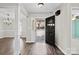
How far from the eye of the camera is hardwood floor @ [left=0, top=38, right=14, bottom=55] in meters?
1.90

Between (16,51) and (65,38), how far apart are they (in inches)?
33.6

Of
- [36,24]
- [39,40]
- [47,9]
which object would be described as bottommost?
[39,40]

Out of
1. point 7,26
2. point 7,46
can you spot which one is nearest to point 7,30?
point 7,26

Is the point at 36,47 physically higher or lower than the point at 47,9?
lower

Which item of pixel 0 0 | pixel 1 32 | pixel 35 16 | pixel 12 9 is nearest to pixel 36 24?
pixel 35 16

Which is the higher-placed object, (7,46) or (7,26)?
(7,26)

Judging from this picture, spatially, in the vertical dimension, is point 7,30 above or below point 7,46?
above

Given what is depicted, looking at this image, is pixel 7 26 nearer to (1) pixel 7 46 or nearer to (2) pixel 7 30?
(2) pixel 7 30

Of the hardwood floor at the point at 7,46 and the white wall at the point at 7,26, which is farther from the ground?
the white wall at the point at 7,26

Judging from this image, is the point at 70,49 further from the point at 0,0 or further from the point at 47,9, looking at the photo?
the point at 0,0

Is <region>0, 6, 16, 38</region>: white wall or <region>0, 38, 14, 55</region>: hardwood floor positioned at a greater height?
<region>0, 6, 16, 38</region>: white wall

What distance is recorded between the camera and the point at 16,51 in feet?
6.52

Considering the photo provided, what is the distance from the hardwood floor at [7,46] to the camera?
6.23ft

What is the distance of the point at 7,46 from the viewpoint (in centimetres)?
196
